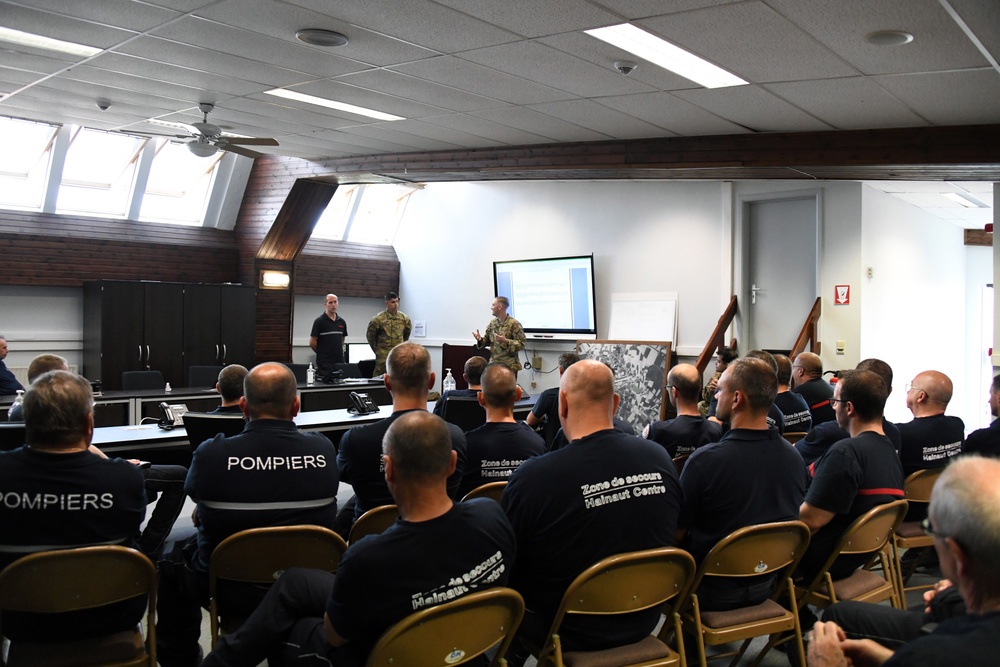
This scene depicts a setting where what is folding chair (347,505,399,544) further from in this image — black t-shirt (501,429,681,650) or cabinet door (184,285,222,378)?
cabinet door (184,285,222,378)

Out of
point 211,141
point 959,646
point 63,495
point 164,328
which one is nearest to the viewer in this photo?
point 959,646

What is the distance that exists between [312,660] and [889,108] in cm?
555

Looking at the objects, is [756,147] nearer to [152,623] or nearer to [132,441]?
[132,441]

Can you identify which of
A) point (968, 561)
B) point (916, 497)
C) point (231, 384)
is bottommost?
point (916, 497)

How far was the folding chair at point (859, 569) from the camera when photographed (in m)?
2.84

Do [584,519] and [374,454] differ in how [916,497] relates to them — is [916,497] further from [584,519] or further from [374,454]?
[374,454]

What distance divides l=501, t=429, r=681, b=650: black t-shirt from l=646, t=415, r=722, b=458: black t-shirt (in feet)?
5.27

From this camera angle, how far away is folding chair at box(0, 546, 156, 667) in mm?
2203

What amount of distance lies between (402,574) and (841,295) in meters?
8.04

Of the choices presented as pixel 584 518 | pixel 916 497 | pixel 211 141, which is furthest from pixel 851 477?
pixel 211 141

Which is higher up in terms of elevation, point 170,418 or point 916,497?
point 170,418

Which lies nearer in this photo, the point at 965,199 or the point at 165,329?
the point at 965,199

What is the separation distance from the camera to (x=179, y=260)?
10898mm

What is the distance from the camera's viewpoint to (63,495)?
7.84 ft
